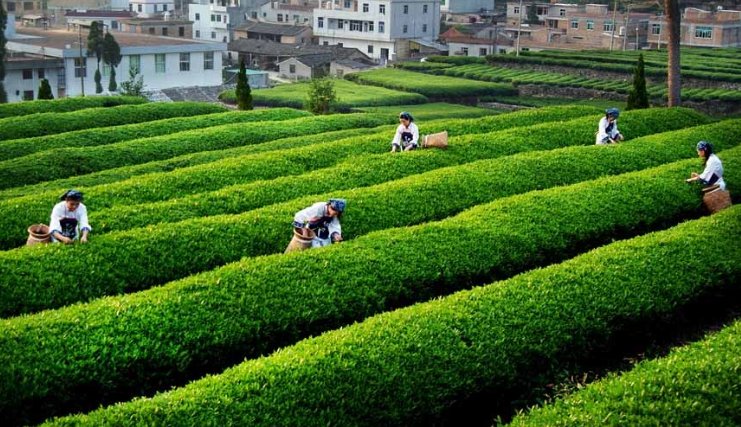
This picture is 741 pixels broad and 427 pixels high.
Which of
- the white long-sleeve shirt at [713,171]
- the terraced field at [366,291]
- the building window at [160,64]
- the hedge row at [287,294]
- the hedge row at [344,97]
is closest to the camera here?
the terraced field at [366,291]

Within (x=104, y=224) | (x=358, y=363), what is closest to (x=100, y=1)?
(x=104, y=224)

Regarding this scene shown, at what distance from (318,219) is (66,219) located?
3.82 meters

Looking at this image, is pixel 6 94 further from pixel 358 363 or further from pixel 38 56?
pixel 358 363

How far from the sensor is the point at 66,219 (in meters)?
14.4

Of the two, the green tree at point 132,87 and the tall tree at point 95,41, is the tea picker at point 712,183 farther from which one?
the tall tree at point 95,41

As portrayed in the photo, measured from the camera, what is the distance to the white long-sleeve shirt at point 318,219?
14773mm

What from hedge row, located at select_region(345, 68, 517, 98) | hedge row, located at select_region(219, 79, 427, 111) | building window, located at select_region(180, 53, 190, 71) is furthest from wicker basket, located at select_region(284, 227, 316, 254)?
building window, located at select_region(180, 53, 190, 71)

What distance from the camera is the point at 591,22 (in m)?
80.6

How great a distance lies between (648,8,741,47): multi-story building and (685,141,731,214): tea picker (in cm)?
6046

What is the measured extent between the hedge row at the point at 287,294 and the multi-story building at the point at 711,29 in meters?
61.9

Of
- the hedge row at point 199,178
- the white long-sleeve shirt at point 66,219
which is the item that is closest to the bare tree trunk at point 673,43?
the hedge row at point 199,178

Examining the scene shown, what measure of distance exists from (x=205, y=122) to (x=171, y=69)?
30164mm

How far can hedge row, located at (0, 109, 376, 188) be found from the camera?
22.2 metres

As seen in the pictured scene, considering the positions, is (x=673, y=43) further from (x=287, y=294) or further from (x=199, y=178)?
(x=287, y=294)
